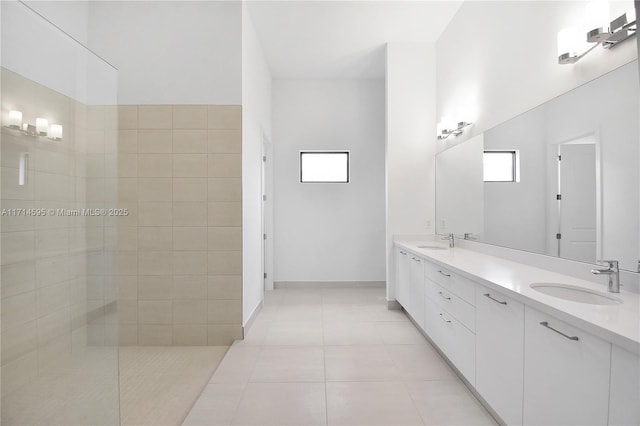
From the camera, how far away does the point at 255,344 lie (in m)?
3.07

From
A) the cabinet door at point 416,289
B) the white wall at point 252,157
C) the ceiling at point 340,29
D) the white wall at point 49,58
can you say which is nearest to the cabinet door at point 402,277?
the cabinet door at point 416,289

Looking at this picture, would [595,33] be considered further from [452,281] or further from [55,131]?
[55,131]

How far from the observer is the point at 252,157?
3664 mm

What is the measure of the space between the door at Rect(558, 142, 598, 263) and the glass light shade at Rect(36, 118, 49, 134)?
8.79 feet

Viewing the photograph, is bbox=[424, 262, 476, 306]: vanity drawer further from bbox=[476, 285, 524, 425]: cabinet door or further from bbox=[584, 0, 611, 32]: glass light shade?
bbox=[584, 0, 611, 32]: glass light shade

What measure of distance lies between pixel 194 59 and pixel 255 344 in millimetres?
2755

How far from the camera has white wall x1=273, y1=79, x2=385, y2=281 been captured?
207 inches

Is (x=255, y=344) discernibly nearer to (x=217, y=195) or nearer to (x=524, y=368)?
(x=217, y=195)

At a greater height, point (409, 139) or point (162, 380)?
point (409, 139)

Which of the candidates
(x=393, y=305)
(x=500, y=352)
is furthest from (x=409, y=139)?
(x=500, y=352)

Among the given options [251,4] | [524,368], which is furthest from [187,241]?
[524,368]

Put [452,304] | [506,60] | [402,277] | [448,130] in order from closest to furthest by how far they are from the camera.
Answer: [452,304], [506,60], [448,130], [402,277]

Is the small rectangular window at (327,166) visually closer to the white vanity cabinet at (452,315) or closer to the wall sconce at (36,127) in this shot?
the white vanity cabinet at (452,315)

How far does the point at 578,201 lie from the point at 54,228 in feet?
8.88
